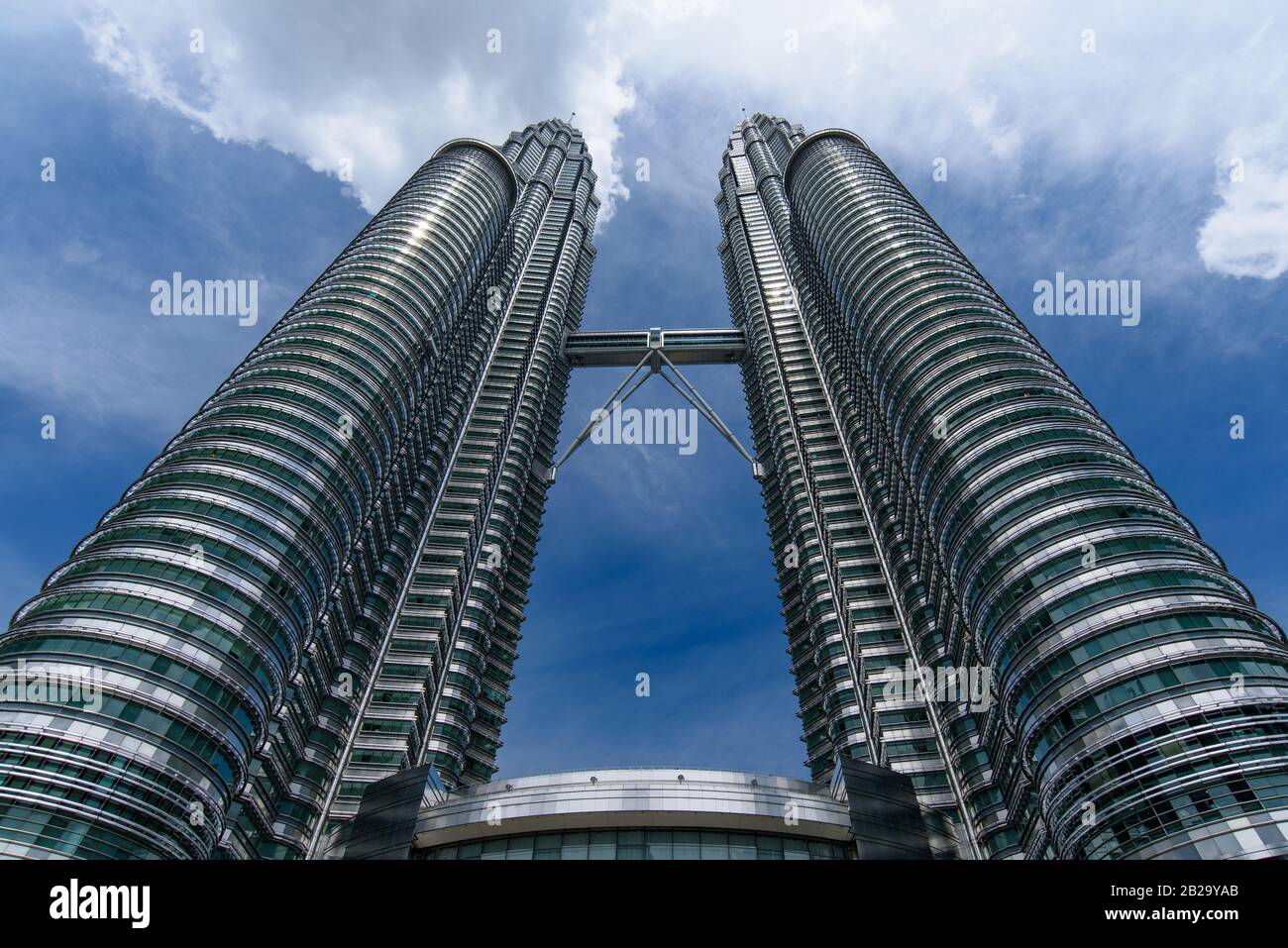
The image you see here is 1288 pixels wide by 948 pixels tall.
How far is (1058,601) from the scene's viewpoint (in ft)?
162

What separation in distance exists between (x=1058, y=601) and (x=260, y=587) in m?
51.8

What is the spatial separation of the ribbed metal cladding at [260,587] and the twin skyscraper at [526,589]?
222 millimetres

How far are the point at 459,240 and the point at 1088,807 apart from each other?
3322 inches

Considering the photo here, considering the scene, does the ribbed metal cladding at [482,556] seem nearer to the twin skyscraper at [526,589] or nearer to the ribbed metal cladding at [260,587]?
the twin skyscraper at [526,589]

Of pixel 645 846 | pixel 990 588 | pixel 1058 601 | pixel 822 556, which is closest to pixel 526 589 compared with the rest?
pixel 822 556

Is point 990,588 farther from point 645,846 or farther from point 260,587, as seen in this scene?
point 260,587

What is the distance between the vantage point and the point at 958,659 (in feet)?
204

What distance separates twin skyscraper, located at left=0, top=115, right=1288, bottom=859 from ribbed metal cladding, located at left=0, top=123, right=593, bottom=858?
222 millimetres

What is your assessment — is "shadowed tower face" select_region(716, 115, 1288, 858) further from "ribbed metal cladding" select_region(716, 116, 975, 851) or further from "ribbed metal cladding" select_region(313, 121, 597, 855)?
"ribbed metal cladding" select_region(313, 121, 597, 855)

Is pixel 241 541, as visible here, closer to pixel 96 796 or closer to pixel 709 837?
pixel 96 796

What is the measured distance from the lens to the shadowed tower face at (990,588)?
135ft

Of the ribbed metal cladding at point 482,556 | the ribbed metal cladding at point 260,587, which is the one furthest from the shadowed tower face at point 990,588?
the ribbed metal cladding at point 260,587
